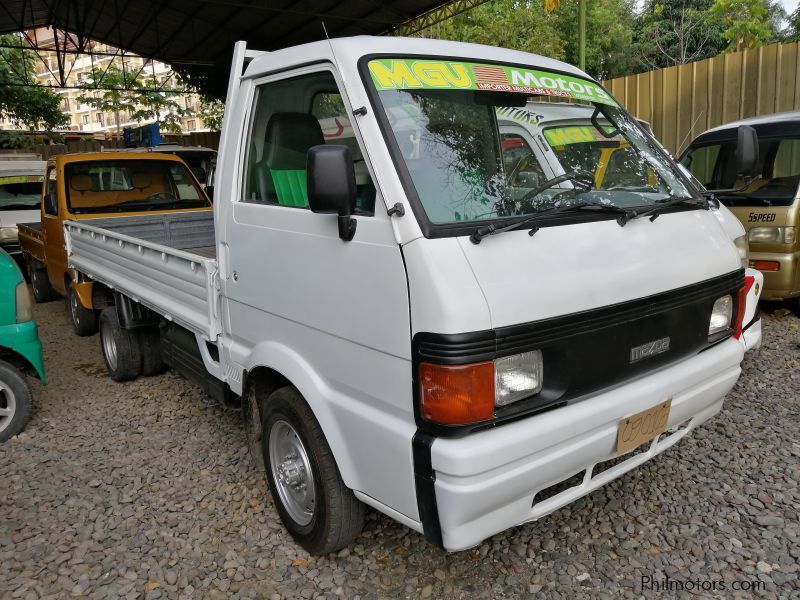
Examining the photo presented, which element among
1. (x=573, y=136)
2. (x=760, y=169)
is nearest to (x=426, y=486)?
(x=573, y=136)

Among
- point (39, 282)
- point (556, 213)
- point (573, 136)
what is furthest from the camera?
point (39, 282)

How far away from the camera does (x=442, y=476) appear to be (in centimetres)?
201

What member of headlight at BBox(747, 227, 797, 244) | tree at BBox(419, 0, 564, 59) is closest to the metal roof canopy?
tree at BBox(419, 0, 564, 59)

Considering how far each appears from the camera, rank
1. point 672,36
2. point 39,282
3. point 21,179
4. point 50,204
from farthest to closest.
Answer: point 672,36
point 21,179
point 39,282
point 50,204

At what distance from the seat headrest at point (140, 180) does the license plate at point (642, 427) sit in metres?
5.84

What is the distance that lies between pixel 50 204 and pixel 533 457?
644cm

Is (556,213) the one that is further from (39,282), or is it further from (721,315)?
(39,282)

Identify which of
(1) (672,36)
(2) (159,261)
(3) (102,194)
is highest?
(1) (672,36)

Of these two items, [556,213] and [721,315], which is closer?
[556,213]

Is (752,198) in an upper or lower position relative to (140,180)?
lower

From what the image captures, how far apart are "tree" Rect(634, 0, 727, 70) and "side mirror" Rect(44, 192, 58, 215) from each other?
85.6 feet

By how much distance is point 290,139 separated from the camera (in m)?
2.98

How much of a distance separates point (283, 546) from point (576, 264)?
6.19ft

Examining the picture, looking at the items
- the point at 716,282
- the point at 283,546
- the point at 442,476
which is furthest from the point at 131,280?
the point at 716,282
